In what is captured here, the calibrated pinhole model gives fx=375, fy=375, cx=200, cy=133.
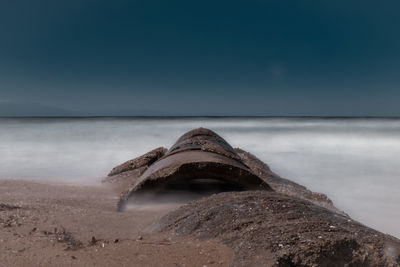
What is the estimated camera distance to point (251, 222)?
6.54 feet

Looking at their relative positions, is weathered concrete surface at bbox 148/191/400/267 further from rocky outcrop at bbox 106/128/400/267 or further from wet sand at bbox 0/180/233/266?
wet sand at bbox 0/180/233/266

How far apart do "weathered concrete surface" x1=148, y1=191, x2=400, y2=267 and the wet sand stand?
4.0 inches

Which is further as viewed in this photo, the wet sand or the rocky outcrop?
the wet sand

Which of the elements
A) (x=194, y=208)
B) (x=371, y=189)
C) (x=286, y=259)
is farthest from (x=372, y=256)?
(x=371, y=189)

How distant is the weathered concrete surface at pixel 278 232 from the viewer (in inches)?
63.4

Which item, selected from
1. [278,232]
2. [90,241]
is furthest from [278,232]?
[90,241]

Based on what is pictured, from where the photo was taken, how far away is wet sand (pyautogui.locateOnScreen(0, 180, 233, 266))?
1719 millimetres

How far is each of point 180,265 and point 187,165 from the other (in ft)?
5.73

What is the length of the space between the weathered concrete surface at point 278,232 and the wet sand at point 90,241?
0.10m

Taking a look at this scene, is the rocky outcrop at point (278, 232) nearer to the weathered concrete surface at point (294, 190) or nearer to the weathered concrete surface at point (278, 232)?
the weathered concrete surface at point (278, 232)

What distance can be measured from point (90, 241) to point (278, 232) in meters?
1.02

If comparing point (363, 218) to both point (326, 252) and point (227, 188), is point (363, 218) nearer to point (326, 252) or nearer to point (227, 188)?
point (227, 188)

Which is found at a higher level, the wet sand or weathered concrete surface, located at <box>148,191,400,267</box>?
weathered concrete surface, located at <box>148,191,400,267</box>

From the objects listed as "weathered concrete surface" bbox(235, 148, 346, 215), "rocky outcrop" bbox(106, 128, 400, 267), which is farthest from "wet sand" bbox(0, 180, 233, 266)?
"weathered concrete surface" bbox(235, 148, 346, 215)
